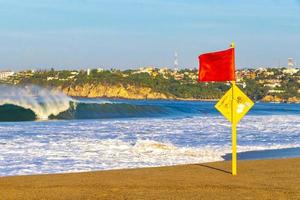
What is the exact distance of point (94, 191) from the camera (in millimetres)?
10492

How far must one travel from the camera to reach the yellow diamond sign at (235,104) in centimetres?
1249

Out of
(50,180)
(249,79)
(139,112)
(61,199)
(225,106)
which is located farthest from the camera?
(249,79)

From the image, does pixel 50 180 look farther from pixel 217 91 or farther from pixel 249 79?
pixel 249 79

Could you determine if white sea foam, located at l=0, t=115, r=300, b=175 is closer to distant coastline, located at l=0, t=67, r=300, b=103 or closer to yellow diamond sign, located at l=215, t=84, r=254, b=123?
yellow diamond sign, located at l=215, t=84, r=254, b=123

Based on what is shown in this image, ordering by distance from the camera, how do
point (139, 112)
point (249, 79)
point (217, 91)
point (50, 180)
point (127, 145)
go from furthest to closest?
point (249, 79) < point (217, 91) < point (139, 112) < point (127, 145) < point (50, 180)

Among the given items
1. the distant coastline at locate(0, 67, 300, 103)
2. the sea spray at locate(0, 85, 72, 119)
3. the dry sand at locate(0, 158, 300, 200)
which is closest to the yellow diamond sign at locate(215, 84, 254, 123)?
the dry sand at locate(0, 158, 300, 200)

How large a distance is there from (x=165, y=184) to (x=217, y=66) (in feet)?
8.28

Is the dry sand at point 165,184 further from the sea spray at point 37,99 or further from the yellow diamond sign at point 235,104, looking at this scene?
the sea spray at point 37,99

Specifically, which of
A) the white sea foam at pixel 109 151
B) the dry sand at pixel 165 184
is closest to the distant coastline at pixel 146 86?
the white sea foam at pixel 109 151

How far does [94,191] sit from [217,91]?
543ft

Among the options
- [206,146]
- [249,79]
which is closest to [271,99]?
[249,79]

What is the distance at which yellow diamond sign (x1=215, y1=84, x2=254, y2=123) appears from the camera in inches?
492

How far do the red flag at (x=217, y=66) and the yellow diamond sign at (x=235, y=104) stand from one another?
34 cm

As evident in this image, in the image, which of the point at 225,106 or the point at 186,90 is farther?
the point at 186,90
